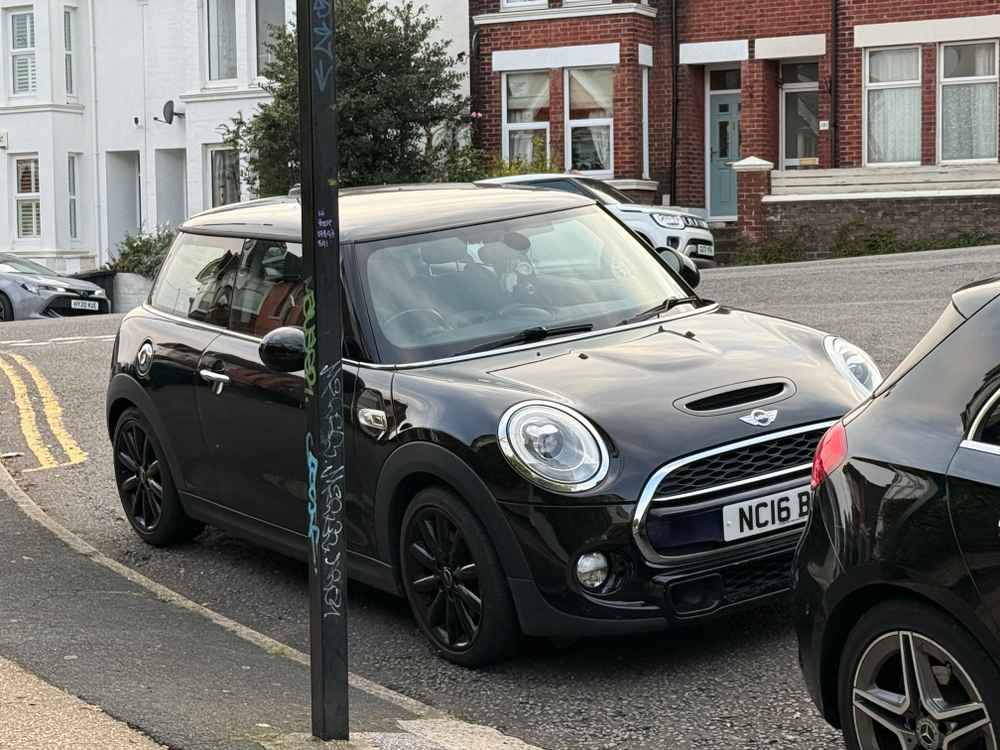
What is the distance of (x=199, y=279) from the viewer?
799cm

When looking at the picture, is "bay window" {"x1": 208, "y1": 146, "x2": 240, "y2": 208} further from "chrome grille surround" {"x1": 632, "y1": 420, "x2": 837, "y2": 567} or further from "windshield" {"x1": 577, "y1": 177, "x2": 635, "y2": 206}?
"chrome grille surround" {"x1": 632, "y1": 420, "x2": 837, "y2": 567}

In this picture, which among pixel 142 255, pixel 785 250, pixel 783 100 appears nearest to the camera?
pixel 785 250

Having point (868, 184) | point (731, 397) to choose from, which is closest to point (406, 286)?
point (731, 397)

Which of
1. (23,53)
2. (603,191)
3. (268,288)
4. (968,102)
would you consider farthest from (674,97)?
(268,288)

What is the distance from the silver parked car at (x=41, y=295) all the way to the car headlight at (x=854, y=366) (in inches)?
823

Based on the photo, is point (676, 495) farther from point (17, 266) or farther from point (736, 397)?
point (17, 266)

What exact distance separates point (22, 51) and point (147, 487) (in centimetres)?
3202

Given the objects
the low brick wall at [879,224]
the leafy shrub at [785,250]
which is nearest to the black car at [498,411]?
the low brick wall at [879,224]

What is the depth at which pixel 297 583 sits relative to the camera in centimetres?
759

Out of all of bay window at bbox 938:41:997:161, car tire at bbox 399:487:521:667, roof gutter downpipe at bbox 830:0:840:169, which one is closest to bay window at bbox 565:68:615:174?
roof gutter downpipe at bbox 830:0:840:169

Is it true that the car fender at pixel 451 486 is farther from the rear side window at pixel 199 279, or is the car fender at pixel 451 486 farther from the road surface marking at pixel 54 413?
the road surface marking at pixel 54 413

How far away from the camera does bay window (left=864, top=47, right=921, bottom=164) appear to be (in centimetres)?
2833

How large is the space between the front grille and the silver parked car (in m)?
21.6

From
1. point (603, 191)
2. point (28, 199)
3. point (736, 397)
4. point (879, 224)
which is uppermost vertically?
point (28, 199)
